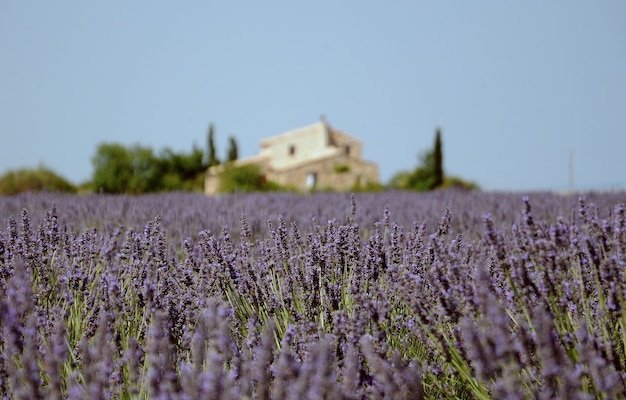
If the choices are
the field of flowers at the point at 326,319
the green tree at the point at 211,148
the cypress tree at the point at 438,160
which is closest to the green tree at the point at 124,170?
the green tree at the point at 211,148

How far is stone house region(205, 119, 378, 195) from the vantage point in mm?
29719

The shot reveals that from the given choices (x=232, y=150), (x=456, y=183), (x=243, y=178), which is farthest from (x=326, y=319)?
(x=232, y=150)

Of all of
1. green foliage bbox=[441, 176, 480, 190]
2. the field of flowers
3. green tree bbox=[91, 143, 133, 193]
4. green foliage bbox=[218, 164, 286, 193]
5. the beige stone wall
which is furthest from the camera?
the beige stone wall

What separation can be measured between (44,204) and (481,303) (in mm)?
5566

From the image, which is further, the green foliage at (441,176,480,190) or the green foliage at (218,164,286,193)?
the green foliage at (441,176,480,190)

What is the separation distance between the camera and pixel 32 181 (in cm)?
1966

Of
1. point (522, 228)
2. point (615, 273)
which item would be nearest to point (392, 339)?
point (522, 228)

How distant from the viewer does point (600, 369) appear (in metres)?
1.42

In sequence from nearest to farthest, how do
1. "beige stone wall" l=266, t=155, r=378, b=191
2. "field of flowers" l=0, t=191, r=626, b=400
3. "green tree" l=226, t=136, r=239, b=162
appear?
"field of flowers" l=0, t=191, r=626, b=400 < "beige stone wall" l=266, t=155, r=378, b=191 < "green tree" l=226, t=136, r=239, b=162

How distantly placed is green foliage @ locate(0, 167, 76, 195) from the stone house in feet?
27.0

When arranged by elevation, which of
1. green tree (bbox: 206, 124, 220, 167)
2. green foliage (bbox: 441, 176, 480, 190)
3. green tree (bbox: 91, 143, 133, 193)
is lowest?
green foliage (bbox: 441, 176, 480, 190)

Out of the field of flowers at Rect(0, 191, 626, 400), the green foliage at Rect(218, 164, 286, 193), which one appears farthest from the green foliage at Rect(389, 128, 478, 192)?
the field of flowers at Rect(0, 191, 626, 400)

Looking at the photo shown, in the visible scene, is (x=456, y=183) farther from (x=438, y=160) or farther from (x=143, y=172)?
(x=143, y=172)

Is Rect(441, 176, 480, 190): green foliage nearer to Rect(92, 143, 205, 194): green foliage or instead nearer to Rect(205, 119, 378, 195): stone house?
Rect(205, 119, 378, 195): stone house
